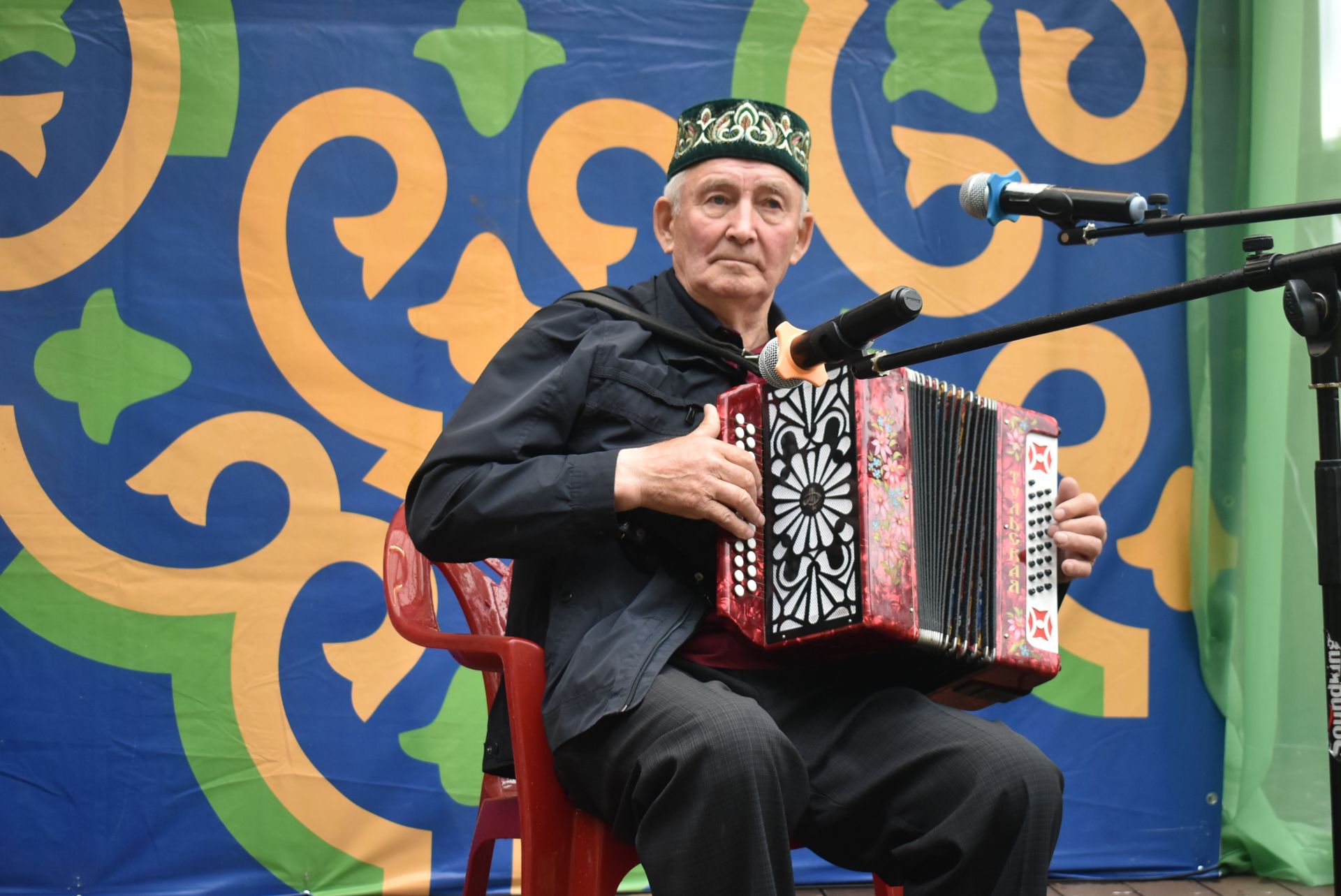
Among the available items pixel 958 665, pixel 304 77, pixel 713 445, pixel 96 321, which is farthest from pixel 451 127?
pixel 958 665

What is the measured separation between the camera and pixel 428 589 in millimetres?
2174

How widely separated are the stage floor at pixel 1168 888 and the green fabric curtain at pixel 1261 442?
3 centimetres

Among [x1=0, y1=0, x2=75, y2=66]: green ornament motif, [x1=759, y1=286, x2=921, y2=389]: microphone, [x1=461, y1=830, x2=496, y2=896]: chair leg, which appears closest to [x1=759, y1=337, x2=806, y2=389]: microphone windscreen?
[x1=759, y1=286, x2=921, y2=389]: microphone

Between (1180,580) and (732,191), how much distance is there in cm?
158

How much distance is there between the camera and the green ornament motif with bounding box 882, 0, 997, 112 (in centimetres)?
298

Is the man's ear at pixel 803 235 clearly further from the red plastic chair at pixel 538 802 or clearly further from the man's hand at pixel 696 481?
the red plastic chair at pixel 538 802

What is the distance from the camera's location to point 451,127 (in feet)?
9.25

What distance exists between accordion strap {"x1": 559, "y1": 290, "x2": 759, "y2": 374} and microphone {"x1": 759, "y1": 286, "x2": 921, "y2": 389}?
40 centimetres

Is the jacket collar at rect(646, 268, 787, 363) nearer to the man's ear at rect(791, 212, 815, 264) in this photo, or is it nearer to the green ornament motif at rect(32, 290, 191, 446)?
the man's ear at rect(791, 212, 815, 264)

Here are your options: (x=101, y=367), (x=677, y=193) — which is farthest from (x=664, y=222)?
(x=101, y=367)

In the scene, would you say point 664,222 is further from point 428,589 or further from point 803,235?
point 428,589

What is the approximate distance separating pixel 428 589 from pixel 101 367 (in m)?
1.01

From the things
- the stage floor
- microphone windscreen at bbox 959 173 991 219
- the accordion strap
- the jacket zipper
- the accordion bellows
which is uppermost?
microphone windscreen at bbox 959 173 991 219

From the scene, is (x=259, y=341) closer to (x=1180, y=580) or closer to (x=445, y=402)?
(x=445, y=402)
